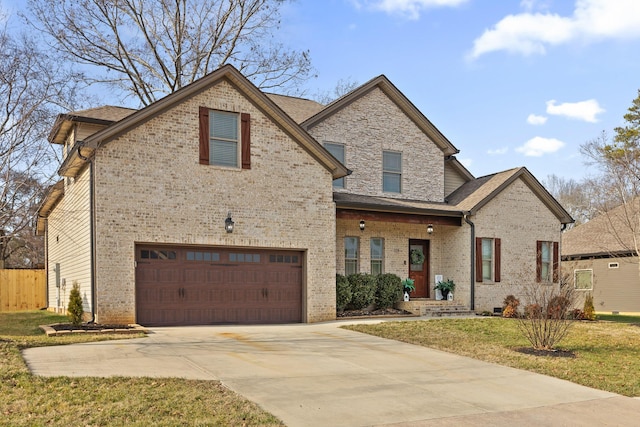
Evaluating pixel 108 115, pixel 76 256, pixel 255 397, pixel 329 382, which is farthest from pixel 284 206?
pixel 255 397

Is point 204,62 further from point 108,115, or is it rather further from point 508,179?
point 508,179

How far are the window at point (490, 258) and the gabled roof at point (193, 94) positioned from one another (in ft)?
22.0

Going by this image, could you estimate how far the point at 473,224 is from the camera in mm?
20531

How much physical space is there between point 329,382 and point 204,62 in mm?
23902

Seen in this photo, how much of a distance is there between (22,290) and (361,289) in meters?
16.1

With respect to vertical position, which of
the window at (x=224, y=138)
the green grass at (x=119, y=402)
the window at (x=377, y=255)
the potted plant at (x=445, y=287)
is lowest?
the potted plant at (x=445, y=287)

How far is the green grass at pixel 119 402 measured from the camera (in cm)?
614

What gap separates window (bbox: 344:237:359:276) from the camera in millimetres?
19672

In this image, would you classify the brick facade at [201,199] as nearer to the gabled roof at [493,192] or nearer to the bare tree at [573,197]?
the gabled roof at [493,192]

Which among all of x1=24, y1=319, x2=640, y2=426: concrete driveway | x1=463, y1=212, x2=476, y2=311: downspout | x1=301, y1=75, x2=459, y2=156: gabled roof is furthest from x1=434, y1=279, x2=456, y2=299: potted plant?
x1=24, y1=319, x2=640, y2=426: concrete driveway

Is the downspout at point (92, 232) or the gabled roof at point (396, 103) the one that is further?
the gabled roof at point (396, 103)

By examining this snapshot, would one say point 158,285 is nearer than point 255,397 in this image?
No

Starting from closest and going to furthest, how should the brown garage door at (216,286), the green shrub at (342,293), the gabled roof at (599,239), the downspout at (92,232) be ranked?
the downspout at (92,232), the brown garage door at (216,286), the green shrub at (342,293), the gabled roof at (599,239)

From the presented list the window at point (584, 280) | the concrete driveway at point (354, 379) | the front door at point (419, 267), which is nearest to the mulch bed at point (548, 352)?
the concrete driveway at point (354, 379)
